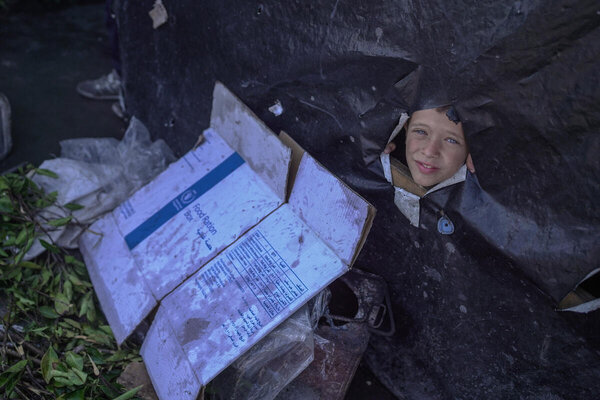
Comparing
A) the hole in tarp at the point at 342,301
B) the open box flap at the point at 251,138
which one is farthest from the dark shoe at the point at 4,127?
the hole in tarp at the point at 342,301

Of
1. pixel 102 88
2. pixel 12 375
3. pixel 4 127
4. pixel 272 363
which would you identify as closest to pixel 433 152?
pixel 272 363

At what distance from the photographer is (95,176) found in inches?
85.0

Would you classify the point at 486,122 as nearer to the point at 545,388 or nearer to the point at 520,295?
the point at 520,295

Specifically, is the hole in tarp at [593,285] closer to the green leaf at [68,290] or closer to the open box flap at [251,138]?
the open box flap at [251,138]

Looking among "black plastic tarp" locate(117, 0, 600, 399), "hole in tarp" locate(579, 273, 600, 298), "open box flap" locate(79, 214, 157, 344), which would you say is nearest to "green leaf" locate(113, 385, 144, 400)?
"open box flap" locate(79, 214, 157, 344)

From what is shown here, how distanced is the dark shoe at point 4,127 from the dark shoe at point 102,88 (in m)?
0.64

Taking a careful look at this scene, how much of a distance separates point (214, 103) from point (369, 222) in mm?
955

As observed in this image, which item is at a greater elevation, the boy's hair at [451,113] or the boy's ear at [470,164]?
the boy's hair at [451,113]

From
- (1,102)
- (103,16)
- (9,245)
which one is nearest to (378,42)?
(9,245)

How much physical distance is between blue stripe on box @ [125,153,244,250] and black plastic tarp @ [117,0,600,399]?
0.79ft

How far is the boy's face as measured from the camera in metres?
1.29

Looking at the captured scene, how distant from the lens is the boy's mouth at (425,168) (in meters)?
1.38

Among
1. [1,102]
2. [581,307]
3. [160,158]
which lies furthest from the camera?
[1,102]

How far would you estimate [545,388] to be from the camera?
136 cm
